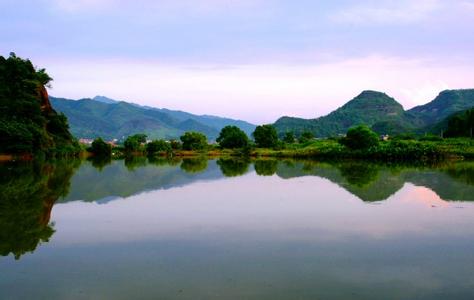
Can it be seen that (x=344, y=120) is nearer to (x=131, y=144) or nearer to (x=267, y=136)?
(x=267, y=136)

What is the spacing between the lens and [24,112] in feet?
179

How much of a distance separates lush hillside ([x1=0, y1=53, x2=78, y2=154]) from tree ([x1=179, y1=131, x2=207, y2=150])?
738 inches

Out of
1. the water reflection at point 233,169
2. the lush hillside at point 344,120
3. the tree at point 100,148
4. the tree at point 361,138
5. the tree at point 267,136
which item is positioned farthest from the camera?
the lush hillside at point 344,120

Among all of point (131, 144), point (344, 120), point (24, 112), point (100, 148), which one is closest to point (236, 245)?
point (24, 112)

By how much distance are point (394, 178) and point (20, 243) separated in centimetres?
2349

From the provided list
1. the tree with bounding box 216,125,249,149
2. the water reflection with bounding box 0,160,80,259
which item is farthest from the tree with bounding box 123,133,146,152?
the water reflection with bounding box 0,160,80,259

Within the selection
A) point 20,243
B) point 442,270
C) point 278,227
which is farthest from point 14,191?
point 442,270

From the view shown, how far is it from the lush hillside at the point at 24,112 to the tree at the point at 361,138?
117ft

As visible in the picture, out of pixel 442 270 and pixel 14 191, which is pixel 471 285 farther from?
pixel 14 191

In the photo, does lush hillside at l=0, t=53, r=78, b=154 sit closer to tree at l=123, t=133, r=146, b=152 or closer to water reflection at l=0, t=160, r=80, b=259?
tree at l=123, t=133, r=146, b=152

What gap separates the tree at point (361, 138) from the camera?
55.4 meters

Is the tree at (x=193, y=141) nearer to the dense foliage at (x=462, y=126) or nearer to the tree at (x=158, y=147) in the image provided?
the tree at (x=158, y=147)

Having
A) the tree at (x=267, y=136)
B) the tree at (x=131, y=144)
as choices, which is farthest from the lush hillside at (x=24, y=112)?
the tree at (x=267, y=136)

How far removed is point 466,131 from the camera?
7556 centimetres
